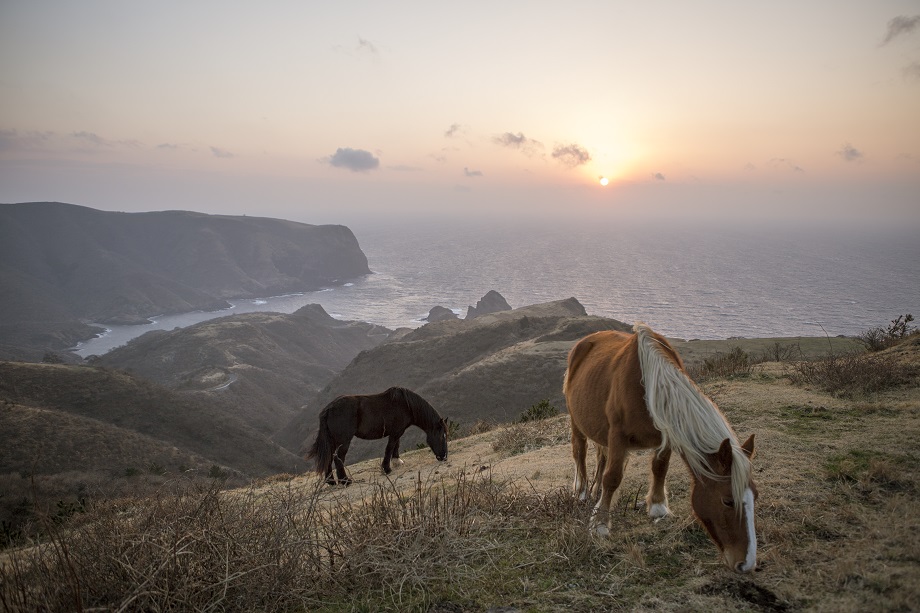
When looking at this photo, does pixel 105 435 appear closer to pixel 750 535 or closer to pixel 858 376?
pixel 750 535

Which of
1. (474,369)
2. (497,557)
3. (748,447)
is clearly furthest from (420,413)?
(474,369)

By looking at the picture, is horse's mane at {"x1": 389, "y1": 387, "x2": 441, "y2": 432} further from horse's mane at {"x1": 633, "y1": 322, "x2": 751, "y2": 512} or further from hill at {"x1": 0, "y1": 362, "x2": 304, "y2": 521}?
hill at {"x1": 0, "y1": 362, "x2": 304, "y2": 521}

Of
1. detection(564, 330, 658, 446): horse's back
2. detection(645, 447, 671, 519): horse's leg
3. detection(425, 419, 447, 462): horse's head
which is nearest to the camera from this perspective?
detection(564, 330, 658, 446): horse's back

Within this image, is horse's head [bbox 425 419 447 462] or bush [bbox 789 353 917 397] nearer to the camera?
bush [bbox 789 353 917 397]

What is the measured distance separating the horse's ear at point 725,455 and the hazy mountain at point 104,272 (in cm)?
12043

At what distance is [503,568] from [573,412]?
7.20ft

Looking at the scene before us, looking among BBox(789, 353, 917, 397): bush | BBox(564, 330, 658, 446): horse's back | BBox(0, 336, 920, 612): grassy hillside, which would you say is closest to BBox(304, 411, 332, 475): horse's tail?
BBox(0, 336, 920, 612): grassy hillside

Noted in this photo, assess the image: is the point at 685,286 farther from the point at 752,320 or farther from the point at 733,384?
the point at 733,384

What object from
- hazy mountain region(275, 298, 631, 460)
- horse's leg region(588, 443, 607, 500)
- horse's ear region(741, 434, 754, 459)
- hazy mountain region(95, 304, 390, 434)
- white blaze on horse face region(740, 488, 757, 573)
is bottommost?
hazy mountain region(95, 304, 390, 434)

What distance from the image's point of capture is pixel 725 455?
3279mm

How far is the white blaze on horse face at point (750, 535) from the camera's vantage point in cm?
308

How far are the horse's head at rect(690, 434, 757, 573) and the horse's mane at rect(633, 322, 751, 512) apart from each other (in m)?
0.04

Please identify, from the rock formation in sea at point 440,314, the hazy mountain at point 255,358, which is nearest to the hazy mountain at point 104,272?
the hazy mountain at point 255,358

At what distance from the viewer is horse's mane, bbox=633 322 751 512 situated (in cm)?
330
